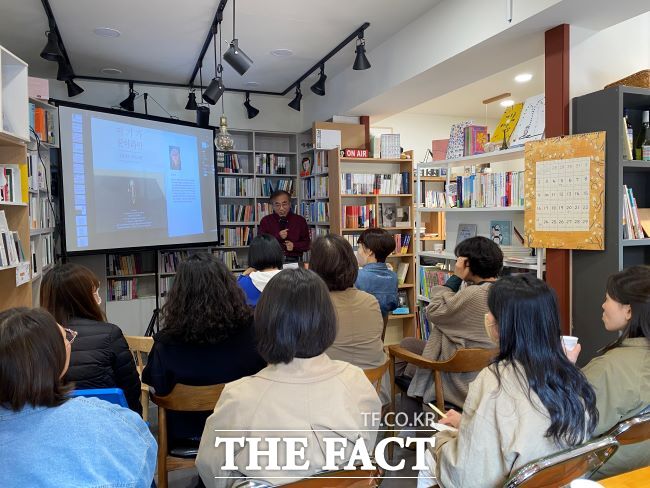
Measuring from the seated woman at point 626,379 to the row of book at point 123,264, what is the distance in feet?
16.2

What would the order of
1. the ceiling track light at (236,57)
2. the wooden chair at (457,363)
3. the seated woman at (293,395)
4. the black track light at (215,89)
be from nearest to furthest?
the seated woman at (293,395), the wooden chair at (457,363), the ceiling track light at (236,57), the black track light at (215,89)

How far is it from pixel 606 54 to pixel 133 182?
3.95 meters

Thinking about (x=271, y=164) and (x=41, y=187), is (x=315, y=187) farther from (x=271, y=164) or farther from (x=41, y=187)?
(x=41, y=187)

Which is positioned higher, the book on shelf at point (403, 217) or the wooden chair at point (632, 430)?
the book on shelf at point (403, 217)

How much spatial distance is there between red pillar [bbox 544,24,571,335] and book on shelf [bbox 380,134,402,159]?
2.57m

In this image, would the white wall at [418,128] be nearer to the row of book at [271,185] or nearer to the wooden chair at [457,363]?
the row of book at [271,185]

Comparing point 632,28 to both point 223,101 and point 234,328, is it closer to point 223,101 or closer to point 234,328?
point 234,328

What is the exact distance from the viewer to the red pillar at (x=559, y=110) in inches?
117

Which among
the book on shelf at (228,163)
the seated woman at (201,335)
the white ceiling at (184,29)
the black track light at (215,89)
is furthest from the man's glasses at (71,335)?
the book on shelf at (228,163)

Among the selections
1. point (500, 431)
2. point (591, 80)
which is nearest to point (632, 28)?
point (591, 80)

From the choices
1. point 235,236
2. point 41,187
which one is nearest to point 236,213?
point 235,236

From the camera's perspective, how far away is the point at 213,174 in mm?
5453

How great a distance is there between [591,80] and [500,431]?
268cm

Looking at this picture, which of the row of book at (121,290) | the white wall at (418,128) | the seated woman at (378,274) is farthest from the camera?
the white wall at (418,128)
